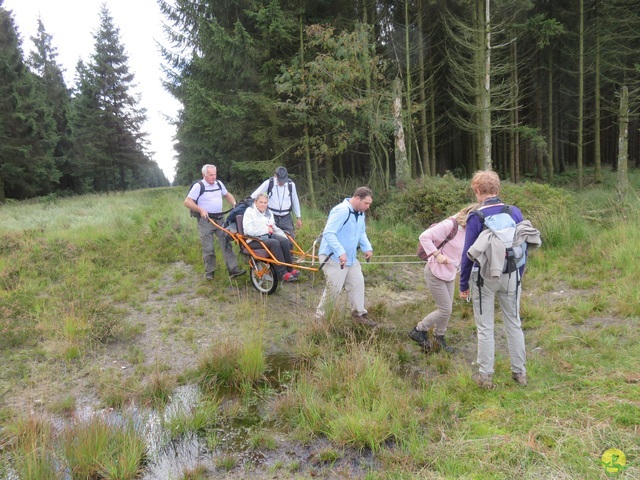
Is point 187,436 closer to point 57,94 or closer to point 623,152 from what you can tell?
point 623,152

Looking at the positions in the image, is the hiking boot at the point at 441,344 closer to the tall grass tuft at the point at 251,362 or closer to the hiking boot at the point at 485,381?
the hiking boot at the point at 485,381

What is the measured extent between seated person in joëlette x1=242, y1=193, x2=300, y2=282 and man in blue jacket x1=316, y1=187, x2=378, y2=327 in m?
1.41

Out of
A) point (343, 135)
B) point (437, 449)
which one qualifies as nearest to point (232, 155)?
point (343, 135)

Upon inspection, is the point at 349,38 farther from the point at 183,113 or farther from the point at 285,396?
the point at 285,396

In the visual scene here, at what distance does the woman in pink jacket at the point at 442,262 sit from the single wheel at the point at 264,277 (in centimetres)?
292

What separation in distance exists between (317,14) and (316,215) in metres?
7.48

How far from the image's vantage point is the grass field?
2.95 meters

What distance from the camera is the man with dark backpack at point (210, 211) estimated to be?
7246 millimetres

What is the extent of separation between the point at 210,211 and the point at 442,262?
181 inches

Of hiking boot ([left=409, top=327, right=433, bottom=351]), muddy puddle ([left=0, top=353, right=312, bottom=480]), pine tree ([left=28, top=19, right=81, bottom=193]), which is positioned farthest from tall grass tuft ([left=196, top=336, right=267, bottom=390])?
pine tree ([left=28, top=19, right=81, bottom=193])

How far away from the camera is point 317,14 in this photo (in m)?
14.2

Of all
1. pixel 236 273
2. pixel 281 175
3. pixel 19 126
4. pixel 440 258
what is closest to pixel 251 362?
pixel 440 258

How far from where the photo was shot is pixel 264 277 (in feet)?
23.2

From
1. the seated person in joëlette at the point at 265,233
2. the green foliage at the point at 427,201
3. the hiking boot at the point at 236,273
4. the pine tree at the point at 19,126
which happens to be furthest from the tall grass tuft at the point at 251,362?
the pine tree at the point at 19,126
